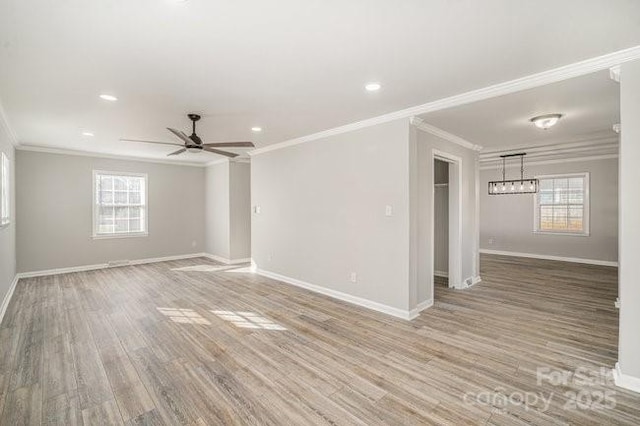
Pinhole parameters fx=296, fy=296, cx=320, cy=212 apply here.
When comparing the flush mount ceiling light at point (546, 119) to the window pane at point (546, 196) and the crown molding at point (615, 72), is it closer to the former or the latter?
the crown molding at point (615, 72)

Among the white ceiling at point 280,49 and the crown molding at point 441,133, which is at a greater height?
the white ceiling at point 280,49

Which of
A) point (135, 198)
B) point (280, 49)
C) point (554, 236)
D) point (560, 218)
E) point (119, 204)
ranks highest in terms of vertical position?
point (280, 49)

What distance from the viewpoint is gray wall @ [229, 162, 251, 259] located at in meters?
7.33

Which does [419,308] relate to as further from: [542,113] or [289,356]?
[542,113]

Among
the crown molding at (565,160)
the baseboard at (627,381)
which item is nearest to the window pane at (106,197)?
the baseboard at (627,381)

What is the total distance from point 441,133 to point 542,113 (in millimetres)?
1223

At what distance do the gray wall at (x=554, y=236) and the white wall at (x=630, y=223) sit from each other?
612 cm

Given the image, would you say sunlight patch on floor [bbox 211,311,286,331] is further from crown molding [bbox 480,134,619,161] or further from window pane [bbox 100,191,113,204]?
crown molding [bbox 480,134,619,161]

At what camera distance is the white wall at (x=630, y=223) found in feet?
7.56

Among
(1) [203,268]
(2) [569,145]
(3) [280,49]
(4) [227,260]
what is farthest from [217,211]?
(2) [569,145]

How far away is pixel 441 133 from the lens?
4.48 meters

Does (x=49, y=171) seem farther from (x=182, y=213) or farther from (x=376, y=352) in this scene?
(x=376, y=352)

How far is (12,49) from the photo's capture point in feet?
7.43

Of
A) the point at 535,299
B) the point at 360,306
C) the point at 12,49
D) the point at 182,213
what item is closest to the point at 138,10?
the point at 12,49
